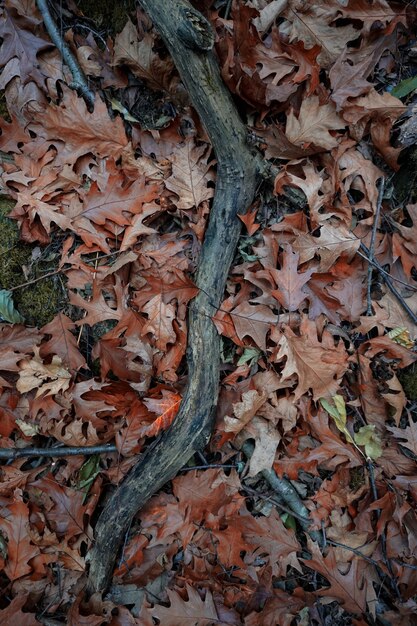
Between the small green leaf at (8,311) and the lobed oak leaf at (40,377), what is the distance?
0.89 ft

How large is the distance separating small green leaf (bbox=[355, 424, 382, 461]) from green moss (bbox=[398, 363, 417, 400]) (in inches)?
11.8

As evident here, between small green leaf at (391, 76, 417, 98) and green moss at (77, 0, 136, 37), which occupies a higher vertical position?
green moss at (77, 0, 136, 37)

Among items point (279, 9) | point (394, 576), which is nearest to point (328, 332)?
point (394, 576)

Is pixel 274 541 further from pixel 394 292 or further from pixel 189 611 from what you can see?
pixel 394 292

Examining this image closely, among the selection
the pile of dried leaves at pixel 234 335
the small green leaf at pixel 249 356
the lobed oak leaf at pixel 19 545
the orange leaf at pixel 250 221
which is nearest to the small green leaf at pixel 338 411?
the pile of dried leaves at pixel 234 335

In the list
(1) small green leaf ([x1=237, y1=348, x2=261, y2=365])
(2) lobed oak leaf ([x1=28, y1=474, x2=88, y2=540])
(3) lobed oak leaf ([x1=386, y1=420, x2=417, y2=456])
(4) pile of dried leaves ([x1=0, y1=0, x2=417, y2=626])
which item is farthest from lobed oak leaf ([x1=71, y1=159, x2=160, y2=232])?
(3) lobed oak leaf ([x1=386, y1=420, x2=417, y2=456])

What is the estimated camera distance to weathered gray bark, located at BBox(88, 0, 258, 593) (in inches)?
104

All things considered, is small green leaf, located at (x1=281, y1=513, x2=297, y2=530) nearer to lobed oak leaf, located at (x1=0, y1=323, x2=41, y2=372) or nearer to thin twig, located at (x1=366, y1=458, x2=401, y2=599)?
thin twig, located at (x1=366, y1=458, x2=401, y2=599)

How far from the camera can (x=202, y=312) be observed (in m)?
2.72

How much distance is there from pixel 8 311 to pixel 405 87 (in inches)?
110

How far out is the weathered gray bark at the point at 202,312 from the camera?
2.64 m

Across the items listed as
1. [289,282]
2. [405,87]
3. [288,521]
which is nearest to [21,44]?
[289,282]

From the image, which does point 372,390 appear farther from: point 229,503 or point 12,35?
point 12,35

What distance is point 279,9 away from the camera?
2771 millimetres
